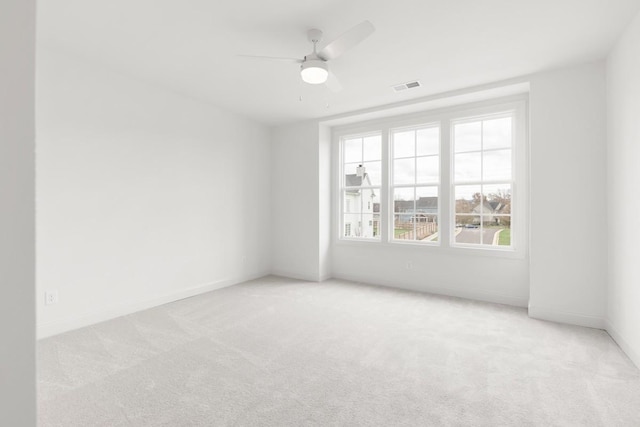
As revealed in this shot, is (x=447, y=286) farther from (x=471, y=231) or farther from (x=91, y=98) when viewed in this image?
(x=91, y=98)

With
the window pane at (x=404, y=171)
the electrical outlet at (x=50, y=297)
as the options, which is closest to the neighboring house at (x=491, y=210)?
the window pane at (x=404, y=171)

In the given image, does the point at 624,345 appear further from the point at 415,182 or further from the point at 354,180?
the point at 354,180

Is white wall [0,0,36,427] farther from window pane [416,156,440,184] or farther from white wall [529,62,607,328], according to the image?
window pane [416,156,440,184]

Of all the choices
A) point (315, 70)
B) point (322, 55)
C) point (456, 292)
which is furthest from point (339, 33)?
point (456, 292)

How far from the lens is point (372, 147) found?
213 inches

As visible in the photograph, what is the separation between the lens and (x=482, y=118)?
14.5ft

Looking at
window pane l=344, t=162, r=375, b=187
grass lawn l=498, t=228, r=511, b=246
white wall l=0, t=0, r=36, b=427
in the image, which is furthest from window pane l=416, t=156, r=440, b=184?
white wall l=0, t=0, r=36, b=427

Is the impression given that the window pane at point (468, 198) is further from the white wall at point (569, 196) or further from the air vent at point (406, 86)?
the air vent at point (406, 86)

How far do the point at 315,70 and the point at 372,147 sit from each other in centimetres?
274

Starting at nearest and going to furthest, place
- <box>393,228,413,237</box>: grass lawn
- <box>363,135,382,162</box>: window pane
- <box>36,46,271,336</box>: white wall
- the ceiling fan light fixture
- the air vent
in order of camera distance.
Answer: the ceiling fan light fixture, <box>36,46,271,336</box>: white wall, the air vent, <box>393,228,413,237</box>: grass lawn, <box>363,135,382,162</box>: window pane

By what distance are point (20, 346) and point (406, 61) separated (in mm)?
3597

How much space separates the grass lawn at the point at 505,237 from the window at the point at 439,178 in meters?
0.01

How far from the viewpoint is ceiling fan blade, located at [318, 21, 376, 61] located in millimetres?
2312

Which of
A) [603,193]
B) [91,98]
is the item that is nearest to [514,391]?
[603,193]
